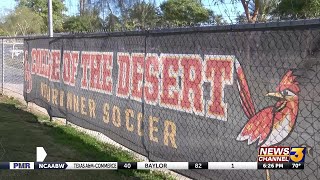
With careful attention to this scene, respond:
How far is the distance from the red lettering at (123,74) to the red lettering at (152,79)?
54cm

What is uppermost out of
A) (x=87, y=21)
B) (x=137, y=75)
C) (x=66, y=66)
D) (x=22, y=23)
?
(x=87, y=21)

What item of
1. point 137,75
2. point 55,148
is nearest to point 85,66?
point 55,148

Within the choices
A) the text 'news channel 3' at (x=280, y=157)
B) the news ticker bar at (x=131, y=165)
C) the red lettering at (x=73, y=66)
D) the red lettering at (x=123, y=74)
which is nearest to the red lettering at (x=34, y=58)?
the red lettering at (x=73, y=66)

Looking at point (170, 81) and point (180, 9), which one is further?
point (180, 9)

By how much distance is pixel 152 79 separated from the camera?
5242mm

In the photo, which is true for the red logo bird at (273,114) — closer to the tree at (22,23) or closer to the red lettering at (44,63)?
the red lettering at (44,63)

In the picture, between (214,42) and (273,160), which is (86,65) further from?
(273,160)

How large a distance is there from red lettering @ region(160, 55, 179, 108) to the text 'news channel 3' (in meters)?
1.98

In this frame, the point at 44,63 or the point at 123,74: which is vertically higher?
the point at 123,74

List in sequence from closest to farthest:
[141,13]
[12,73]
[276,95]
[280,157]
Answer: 1. [280,157]
2. [276,95]
3. [12,73]
4. [141,13]

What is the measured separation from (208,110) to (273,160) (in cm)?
150

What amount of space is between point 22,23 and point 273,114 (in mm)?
70490

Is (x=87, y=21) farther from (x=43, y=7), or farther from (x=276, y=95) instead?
(x=276, y=95)

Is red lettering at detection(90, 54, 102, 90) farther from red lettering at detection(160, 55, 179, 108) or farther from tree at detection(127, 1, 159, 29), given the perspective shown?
tree at detection(127, 1, 159, 29)
